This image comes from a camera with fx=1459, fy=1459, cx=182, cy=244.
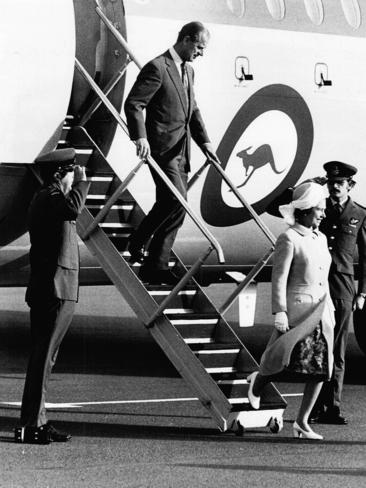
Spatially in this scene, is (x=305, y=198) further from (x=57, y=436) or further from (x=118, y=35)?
(x=57, y=436)

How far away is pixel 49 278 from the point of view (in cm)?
962

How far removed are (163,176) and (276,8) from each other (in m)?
3.49

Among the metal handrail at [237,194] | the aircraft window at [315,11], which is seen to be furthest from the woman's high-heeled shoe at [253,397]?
the aircraft window at [315,11]

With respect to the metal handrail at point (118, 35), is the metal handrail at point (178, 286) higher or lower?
lower

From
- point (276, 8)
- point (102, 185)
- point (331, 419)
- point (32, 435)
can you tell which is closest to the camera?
point (32, 435)

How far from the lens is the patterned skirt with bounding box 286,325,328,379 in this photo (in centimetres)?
967

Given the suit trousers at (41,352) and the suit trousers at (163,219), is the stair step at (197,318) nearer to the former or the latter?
the suit trousers at (163,219)

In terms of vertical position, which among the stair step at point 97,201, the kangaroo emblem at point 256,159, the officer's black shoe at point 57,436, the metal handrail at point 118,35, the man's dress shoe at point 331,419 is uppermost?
the metal handrail at point 118,35

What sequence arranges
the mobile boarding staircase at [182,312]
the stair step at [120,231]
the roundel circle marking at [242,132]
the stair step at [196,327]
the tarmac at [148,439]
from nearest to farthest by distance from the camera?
the tarmac at [148,439], the mobile boarding staircase at [182,312], the stair step at [196,327], the stair step at [120,231], the roundel circle marking at [242,132]

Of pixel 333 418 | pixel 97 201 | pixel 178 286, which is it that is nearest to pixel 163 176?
pixel 178 286

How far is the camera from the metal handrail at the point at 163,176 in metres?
10.00

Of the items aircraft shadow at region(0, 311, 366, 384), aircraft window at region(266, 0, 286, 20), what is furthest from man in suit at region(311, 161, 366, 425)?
aircraft shadow at region(0, 311, 366, 384)

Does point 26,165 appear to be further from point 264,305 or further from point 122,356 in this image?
point 264,305

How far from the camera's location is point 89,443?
9.52m
